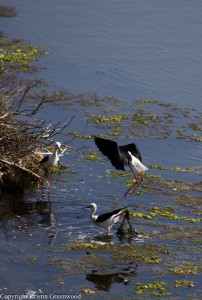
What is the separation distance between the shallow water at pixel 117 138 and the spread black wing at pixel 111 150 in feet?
3.00

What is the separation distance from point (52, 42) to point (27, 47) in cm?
110

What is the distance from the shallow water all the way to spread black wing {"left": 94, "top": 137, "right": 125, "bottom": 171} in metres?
0.91

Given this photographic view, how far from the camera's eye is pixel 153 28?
82.1ft

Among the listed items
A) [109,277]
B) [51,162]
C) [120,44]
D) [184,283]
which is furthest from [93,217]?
[120,44]

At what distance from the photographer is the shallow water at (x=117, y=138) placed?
11.6m

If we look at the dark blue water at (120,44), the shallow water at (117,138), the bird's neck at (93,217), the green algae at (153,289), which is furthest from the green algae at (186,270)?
the dark blue water at (120,44)

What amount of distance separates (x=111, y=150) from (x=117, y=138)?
3.75m

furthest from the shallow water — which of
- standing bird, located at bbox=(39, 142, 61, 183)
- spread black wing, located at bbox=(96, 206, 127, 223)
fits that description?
standing bird, located at bbox=(39, 142, 61, 183)

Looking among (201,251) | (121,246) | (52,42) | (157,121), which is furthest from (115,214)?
(52,42)

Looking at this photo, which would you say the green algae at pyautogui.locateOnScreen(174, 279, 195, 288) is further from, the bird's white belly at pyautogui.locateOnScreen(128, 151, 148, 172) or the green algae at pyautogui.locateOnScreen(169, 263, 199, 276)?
the bird's white belly at pyautogui.locateOnScreen(128, 151, 148, 172)

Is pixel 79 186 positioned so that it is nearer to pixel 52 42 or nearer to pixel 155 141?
pixel 155 141

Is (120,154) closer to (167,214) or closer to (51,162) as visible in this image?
(167,214)

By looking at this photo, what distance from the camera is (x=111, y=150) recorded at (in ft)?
44.4

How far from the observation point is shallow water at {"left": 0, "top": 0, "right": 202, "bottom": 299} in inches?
456
